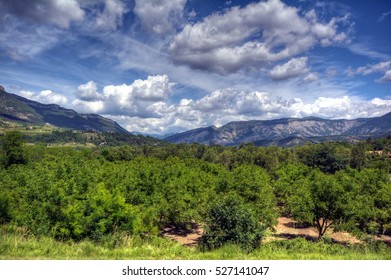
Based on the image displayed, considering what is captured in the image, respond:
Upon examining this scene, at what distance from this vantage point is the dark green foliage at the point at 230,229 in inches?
667

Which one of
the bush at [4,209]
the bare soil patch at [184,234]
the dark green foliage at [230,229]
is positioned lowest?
the bare soil patch at [184,234]

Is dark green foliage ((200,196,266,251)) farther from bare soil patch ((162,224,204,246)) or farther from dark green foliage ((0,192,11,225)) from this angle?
bare soil patch ((162,224,204,246))

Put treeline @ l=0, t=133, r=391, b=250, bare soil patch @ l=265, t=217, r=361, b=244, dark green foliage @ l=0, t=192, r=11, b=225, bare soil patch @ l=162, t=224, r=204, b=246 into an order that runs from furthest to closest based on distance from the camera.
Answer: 1. bare soil patch @ l=265, t=217, r=361, b=244
2. bare soil patch @ l=162, t=224, r=204, b=246
3. dark green foliage @ l=0, t=192, r=11, b=225
4. treeline @ l=0, t=133, r=391, b=250

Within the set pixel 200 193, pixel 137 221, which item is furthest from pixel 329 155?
pixel 137 221

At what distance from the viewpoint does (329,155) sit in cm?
14550

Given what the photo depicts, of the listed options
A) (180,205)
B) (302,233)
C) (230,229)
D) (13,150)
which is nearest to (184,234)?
(180,205)

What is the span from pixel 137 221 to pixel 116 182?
879 inches

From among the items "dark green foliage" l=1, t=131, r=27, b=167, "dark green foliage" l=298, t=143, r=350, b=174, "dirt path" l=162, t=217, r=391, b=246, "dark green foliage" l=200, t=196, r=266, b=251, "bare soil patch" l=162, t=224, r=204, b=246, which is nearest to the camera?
"dark green foliage" l=200, t=196, r=266, b=251

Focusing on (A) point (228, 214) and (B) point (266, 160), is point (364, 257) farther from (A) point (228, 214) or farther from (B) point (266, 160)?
(B) point (266, 160)

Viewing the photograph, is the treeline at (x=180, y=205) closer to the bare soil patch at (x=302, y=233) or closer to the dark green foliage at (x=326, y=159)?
the bare soil patch at (x=302, y=233)

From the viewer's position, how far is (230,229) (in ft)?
61.5

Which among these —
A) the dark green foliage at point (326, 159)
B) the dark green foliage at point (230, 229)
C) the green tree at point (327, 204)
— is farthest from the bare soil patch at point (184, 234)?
the dark green foliage at point (326, 159)

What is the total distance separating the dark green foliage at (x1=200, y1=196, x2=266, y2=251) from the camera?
16953mm

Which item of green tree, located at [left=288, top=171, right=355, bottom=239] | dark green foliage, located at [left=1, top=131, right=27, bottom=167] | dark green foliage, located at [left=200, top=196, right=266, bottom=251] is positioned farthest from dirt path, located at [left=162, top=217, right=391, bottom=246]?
dark green foliage, located at [left=1, top=131, right=27, bottom=167]
